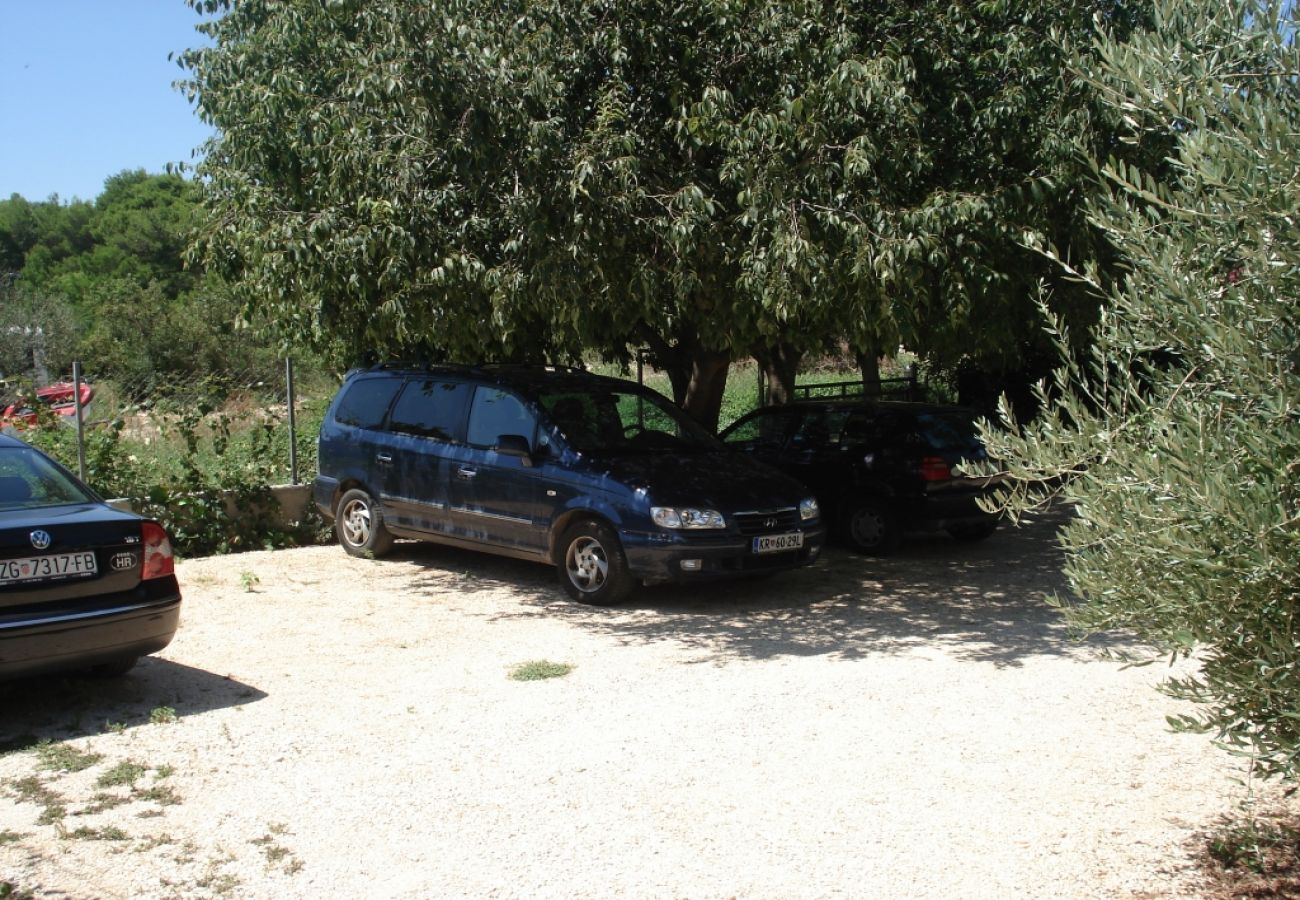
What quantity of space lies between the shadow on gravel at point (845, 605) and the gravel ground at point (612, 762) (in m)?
0.06

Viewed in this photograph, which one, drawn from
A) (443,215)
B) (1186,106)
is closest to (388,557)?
(443,215)

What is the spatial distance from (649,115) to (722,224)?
Answer: 120 centimetres

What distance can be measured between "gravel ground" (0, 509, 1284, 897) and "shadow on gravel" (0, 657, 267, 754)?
25 mm

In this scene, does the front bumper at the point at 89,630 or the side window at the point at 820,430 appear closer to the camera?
the front bumper at the point at 89,630

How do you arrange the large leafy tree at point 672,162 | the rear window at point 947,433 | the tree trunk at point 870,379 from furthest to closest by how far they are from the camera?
the tree trunk at point 870,379, the rear window at point 947,433, the large leafy tree at point 672,162

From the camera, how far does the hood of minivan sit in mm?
9367

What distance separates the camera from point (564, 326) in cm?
993

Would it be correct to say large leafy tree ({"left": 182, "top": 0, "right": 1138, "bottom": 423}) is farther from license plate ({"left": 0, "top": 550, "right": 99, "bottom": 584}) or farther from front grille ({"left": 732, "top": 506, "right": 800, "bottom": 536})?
license plate ({"left": 0, "top": 550, "right": 99, "bottom": 584})

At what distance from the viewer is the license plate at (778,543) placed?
9430 mm

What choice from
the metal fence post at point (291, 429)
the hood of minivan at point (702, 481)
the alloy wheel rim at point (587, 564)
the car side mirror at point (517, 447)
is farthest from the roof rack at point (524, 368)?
the metal fence post at point (291, 429)

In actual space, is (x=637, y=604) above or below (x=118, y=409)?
below

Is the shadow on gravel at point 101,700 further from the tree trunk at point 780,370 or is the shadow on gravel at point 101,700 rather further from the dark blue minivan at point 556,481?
the tree trunk at point 780,370

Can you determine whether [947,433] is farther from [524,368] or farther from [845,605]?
[524,368]

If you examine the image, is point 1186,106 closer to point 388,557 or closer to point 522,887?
point 522,887
